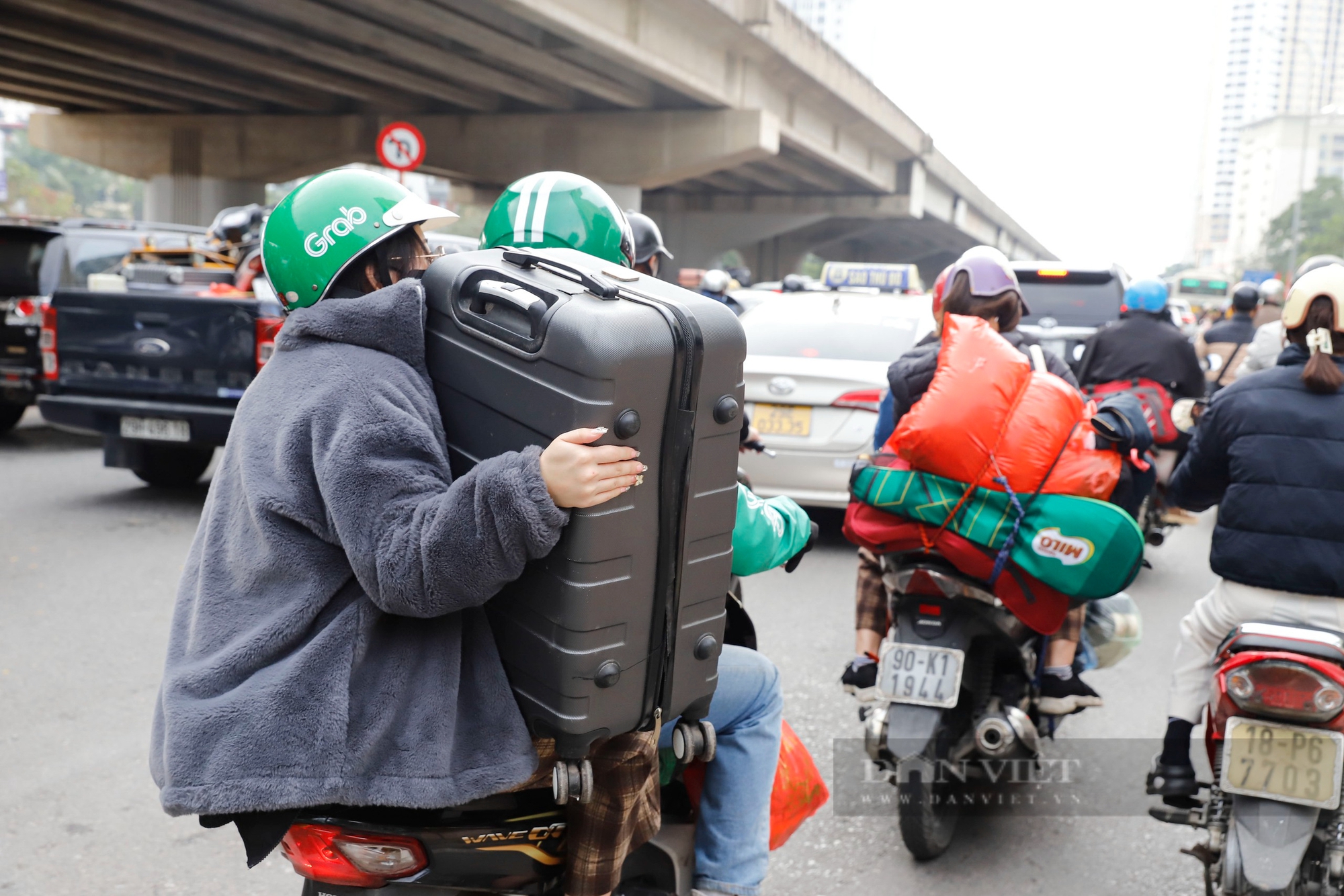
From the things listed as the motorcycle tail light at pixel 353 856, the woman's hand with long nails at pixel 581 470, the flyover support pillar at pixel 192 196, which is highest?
the flyover support pillar at pixel 192 196

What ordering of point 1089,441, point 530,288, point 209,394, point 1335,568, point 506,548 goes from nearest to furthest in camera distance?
point 506,548, point 530,288, point 1335,568, point 1089,441, point 209,394

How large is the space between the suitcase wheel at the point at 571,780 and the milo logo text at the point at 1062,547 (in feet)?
6.41

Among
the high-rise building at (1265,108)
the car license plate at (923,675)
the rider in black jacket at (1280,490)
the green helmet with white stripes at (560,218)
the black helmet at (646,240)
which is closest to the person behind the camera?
the green helmet with white stripes at (560,218)

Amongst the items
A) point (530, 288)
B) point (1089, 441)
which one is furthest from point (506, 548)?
point (1089, 441)

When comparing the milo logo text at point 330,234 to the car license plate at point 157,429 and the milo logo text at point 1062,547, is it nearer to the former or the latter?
the milo logo text at point 1062,547

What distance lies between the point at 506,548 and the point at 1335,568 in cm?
250

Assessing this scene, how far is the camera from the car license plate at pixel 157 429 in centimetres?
848

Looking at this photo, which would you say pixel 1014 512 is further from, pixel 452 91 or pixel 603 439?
pixel 452 91

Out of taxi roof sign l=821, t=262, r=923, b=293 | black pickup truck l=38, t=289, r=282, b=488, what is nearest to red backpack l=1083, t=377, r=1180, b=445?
black pickup truck l=38, t=289, r=282, b=488

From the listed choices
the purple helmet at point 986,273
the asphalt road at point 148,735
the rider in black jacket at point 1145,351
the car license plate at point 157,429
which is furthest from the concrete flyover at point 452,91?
the purple helmet at point 986,273

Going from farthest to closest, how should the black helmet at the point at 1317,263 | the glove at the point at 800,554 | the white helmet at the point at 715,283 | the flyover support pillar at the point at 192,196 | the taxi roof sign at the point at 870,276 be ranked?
the flyover support pillar at the point at 192,196 → the taxi roof sign at the point at 870,276 → the white helmet at the point at 715,283 → the black helmet at the point at 1317,263 → the glove at the point at 800,554

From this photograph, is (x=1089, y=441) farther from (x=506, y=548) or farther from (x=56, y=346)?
(x=56, y=346)

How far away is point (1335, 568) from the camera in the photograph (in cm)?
324

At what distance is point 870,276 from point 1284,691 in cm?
1254
